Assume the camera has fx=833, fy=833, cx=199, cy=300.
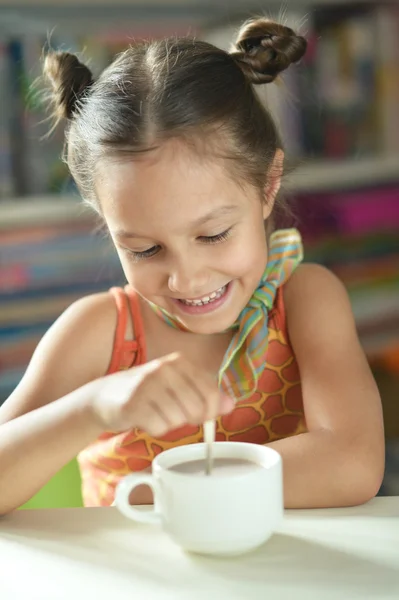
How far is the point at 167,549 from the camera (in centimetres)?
67

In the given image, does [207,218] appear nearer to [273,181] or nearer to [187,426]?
[273,181]

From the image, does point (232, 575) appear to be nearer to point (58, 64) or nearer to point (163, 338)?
point (163, 338)

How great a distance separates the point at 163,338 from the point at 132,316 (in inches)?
2.0

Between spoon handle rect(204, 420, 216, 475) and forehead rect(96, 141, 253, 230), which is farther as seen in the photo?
forehead rect(96, 141, 253, 230)

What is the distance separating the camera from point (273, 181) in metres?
1.05

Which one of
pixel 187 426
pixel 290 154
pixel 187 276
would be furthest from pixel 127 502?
pixel 290 154

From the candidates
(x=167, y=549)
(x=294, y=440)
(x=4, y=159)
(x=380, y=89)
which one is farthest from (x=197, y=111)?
(x=380, y=89)

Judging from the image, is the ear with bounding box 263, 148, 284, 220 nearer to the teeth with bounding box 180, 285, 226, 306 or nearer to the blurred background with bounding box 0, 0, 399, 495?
the teeth with bounding box 180, 285, 226, 306

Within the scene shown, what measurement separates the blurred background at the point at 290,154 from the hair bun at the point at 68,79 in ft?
2.72

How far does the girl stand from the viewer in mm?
807

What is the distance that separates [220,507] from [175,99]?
49 centimetres

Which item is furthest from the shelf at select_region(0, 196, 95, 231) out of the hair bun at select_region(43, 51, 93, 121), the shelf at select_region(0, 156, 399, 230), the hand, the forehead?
the hand

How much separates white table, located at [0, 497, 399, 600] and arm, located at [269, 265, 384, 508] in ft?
0.12

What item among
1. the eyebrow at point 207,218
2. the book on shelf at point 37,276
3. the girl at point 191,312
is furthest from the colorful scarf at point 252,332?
the book on shelf at point 37,276
